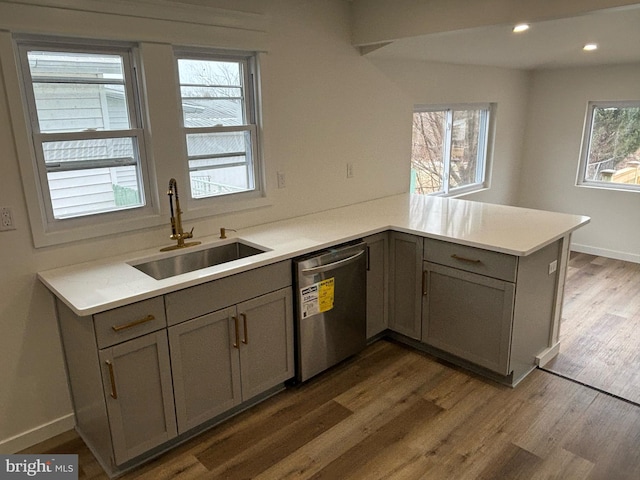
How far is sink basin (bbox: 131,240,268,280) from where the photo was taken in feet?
8.27

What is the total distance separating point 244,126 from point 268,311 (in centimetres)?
121

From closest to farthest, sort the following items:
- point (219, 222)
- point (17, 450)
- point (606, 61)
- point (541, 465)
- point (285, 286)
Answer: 1. point (541, 465)
2. point (17, 450)
3. point (285, 286)
4. point (219, 222)
5. point (606, 61)

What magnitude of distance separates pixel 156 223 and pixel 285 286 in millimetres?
822

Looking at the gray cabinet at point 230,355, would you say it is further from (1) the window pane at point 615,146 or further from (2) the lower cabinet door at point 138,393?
(1) the window pane at point 615,146

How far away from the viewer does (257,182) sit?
3.09 meters

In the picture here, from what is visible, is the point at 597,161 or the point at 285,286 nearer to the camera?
the point at 285,286

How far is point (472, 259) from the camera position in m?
2.68

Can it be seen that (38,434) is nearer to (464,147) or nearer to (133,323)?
(133,323)

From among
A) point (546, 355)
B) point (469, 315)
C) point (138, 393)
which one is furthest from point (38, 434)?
point (546, 355)

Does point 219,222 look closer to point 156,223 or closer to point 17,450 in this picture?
point 156,223

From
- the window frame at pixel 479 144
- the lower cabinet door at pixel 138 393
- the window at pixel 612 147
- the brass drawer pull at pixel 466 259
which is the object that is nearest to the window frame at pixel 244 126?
the lower cabinet door at pixel 138 393

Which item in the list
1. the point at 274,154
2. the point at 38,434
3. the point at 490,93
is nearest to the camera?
the point at 38,434

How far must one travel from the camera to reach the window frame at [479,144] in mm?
4660

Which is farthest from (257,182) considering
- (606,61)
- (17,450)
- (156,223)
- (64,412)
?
(606,61)
